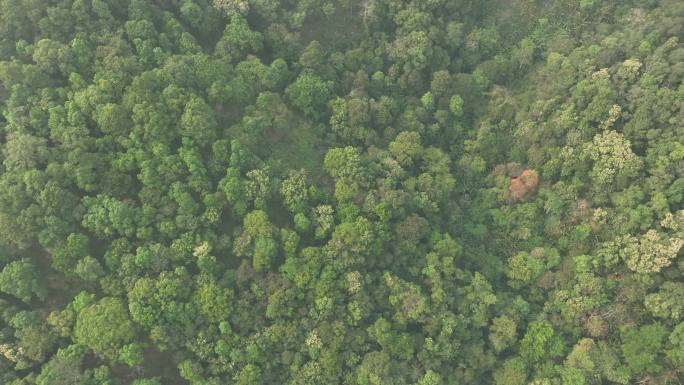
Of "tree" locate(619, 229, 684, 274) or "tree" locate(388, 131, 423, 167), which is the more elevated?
"tree" locate(388, 131, 423, 167)

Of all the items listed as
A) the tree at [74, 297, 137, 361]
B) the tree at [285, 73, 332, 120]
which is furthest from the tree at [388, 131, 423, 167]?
the tree at [74, 297, 137, 361]

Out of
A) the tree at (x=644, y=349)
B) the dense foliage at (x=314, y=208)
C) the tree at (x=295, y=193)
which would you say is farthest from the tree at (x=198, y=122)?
the tree at (x=644, y=349)

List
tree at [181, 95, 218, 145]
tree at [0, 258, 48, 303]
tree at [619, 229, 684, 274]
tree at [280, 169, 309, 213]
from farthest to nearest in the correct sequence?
tree at [280, 169, 309, 213], tree at [181, 95, 218, 145], tree at [619, 229, 684, 274], tree at [0, 258, 48, 303]

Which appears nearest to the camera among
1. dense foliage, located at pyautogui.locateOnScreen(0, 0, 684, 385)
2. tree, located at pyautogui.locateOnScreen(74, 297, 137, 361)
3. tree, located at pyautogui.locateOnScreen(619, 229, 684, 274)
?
tree, located at pyautogui.locateOnScreen(74, 297, 137, 361)

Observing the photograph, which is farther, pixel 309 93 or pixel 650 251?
pixel 309 93

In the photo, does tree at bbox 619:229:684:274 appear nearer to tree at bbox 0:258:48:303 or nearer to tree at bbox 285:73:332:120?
tree at bbox 285:73:332:120

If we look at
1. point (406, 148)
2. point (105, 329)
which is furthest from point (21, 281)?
point (406, 148)

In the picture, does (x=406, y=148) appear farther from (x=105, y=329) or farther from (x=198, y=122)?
(x=105, y=329)

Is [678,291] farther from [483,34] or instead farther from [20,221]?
[20,221]

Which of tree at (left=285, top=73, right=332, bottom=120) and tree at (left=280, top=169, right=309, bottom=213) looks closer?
tree at (left=280, top=169, right=309, bottom=213)
